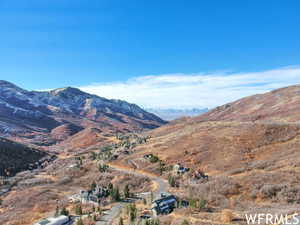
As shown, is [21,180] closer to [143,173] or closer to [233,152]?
[143,173]

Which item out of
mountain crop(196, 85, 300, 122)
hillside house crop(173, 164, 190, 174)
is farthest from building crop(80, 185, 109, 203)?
mountain crop(196, 85, 300, 122)

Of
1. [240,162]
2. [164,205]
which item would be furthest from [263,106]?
[164,205]

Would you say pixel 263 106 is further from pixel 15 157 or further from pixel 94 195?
pixel 15 157

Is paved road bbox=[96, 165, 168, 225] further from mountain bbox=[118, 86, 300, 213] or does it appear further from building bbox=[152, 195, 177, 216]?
mountain bbox=[118, 86, 300, 213]

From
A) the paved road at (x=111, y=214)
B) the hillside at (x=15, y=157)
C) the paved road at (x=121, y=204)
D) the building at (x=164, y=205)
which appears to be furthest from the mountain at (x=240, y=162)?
the hillside at (x=15, y=157)
